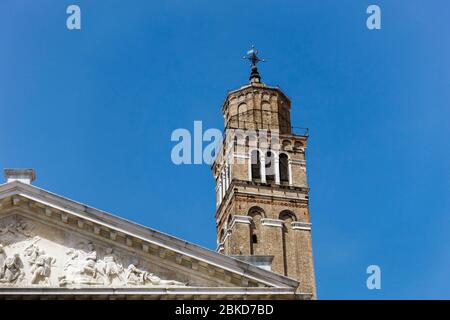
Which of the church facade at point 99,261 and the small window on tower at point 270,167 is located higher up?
the small window on tower at point 270,167

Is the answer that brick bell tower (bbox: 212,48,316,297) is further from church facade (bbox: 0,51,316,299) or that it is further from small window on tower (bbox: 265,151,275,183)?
church facade (bbox: 0,51,316,299)

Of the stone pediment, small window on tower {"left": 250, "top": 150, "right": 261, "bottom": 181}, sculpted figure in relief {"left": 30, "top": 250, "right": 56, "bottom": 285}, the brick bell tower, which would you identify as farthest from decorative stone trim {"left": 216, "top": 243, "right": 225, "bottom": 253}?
sculpted figure in relief {"left": 30, "top": 250, "right": 56, "bottom": 285}

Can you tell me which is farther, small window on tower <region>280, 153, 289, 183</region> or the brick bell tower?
small window on tower <region>280, 153, 289, 183</region>

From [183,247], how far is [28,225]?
5428 millimetres

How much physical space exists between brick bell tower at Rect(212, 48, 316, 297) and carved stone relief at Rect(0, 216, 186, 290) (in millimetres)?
34783

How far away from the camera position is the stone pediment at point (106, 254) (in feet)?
99.1

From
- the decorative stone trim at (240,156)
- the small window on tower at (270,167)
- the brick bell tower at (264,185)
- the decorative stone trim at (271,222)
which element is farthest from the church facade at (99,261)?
the decorative stone trim at (240,156)

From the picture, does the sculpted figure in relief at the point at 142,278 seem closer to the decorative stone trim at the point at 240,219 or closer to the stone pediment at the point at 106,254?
the stone pediment at the point at 106,254

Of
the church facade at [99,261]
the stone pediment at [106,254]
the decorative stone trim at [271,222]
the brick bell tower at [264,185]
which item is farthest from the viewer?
the decorative stone trim at [271,222]

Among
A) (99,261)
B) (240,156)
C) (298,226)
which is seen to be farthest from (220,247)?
(99,261)

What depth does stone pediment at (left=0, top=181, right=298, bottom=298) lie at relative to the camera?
30203mm

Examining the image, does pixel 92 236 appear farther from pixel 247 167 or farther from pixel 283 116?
pixel 283 116

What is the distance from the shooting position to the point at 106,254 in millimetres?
30859
